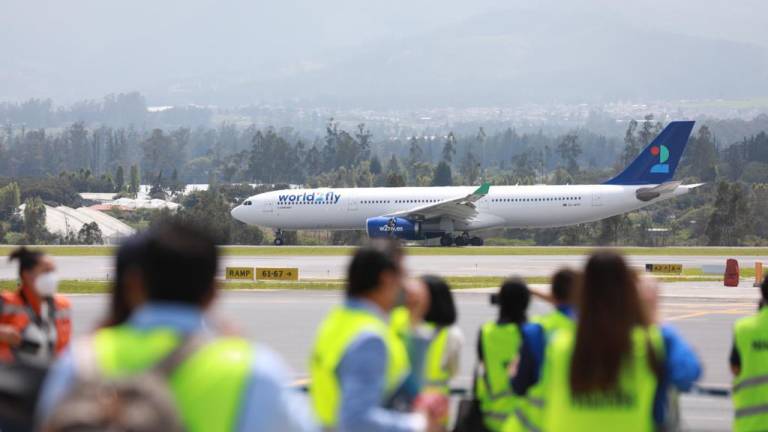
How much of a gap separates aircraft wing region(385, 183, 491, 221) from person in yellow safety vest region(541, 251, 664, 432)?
49.6m

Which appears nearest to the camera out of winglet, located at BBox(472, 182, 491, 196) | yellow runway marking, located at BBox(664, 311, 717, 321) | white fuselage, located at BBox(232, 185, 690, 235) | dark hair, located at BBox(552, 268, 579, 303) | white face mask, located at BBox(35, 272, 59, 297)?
dark hair, located at BBox(552, 268, 579, 303)

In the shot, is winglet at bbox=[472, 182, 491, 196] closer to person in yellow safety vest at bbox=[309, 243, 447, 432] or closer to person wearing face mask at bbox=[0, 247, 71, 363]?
person wearing face mask at bbox=[0, 247, 71, 363]

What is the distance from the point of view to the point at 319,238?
3177 inches

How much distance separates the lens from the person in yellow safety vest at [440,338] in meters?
7.36

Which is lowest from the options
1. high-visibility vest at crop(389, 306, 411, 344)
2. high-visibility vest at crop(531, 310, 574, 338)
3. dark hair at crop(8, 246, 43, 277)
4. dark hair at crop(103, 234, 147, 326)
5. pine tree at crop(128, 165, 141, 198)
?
pine tree at crop(128, 165, 141, 198)

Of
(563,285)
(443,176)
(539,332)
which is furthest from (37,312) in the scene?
(443,176)

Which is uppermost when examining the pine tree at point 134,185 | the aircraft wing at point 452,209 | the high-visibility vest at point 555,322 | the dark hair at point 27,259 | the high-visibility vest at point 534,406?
the dark hair at point 27,259

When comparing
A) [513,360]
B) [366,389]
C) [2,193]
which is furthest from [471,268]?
[2,193]

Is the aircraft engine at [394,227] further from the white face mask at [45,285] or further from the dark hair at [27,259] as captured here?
the white face mask at [45,285]

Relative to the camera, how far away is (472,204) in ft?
186

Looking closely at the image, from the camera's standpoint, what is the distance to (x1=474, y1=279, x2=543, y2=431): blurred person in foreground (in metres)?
7.64

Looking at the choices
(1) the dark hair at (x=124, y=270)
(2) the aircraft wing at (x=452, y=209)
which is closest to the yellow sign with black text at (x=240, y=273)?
(2) the aircraft wing at (x=452, y=209)

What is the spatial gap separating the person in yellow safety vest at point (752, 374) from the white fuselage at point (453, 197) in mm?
49381

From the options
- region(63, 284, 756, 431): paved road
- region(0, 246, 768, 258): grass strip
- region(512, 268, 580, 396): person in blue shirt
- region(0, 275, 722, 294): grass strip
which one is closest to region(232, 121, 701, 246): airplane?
region(0, 246, 768, 258): grass strip
